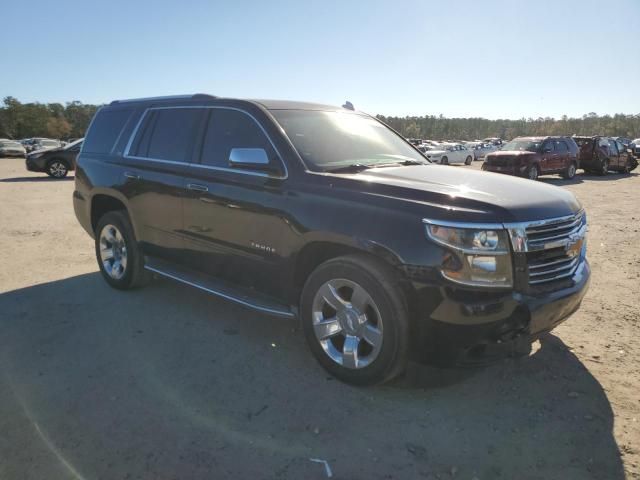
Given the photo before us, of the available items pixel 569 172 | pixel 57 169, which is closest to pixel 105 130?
pixel 57 169

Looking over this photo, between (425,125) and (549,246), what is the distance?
105136 millimetres

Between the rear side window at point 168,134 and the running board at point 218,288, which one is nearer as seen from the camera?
the running board at point 218,288

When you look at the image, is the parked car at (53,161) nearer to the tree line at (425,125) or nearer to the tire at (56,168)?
the tire at (56,168)

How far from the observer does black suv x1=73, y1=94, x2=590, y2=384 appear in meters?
2.86

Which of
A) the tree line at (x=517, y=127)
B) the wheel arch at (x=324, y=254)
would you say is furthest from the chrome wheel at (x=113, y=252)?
the tree line at (x=517, y=127)

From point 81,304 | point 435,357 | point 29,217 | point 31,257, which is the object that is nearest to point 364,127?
point 435,357

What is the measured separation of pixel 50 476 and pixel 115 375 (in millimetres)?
1045

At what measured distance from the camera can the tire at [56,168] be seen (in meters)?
18.1

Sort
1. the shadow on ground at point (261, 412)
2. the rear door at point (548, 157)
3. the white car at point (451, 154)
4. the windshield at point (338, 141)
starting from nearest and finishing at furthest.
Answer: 1. the shadow on ground at point (261, 412)
2. the windshield at point (338, 141)
3. the rear door at point (548, 157)
4. the white car at point (451, 154)

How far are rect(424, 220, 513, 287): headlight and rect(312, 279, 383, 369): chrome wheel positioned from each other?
0.57 m

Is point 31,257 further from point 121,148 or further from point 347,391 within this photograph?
point 347,391

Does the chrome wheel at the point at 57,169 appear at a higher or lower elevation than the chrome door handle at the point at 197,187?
lower

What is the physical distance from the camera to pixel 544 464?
259cm

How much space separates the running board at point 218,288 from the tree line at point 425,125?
204 ft
